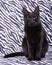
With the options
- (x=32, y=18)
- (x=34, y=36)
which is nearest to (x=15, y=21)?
(x=34, y=36)

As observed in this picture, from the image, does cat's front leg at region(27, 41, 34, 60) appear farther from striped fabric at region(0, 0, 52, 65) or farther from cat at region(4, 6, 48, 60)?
striped fabric at region(0, 0, 52, 65)

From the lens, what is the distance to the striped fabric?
508 cm

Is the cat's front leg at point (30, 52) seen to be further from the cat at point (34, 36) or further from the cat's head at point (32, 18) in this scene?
the cat's head at point (32, 18)

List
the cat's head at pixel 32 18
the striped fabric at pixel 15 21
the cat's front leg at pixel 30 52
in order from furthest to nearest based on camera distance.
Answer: the striped fabric at pixel 15 21 < the cat's front leg at pixel 30 52 < the cat's head at pixel 32 18

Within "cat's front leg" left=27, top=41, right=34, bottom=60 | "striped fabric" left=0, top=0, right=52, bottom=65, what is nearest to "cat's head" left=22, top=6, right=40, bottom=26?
"cat's front leg" left=27, top=41, right=34, bottom=60

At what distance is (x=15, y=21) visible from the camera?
5.42 m

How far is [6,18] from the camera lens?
5500 mm

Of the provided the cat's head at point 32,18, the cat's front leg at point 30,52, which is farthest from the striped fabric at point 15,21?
the cat's head at point 32,18

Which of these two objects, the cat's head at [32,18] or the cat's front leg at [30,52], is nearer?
the cat's head at [32,18]

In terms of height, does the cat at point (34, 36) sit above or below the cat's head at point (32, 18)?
below

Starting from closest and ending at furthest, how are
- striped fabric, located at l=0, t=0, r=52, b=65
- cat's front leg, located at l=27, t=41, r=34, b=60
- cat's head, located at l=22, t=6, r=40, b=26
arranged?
cat's head, located at l=22, t=6, r=40, b=26, cat's front leg, located at l=27, t=41, r=34, b=60, striped fabric, located at l=0, t=0, r=52, b=65

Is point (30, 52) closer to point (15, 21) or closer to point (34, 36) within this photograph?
point (34, 36)

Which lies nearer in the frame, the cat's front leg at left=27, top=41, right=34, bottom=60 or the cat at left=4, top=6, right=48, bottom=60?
the cat at left=4, top=6, right=48, bottom=60

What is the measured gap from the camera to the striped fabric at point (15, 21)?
508 cm
